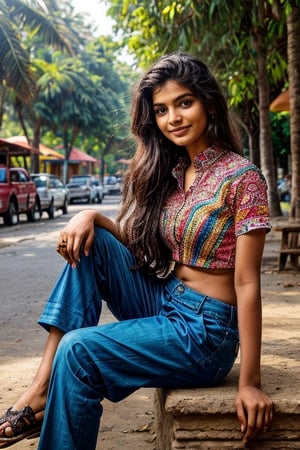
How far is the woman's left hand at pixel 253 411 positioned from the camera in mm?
2428

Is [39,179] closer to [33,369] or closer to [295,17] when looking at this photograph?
[295,17]

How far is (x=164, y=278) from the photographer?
9.68 ft

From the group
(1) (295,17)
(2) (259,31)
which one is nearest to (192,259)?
(1) (295,17)

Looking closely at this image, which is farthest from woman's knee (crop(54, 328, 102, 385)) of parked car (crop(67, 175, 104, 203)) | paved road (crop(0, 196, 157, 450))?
parked car (crop(67, 175, 104, 203))

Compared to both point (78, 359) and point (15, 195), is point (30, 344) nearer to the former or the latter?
point (78, 359)

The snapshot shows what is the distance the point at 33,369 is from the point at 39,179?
74.7ft

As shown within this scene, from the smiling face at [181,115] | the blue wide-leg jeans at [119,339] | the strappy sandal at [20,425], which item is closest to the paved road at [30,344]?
the strappy sandal at [20,425]

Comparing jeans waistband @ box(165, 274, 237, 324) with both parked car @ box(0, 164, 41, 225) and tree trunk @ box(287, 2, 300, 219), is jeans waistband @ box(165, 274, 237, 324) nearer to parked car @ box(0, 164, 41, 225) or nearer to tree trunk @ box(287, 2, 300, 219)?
tree trunk @ box(287, 2, 300, 219)

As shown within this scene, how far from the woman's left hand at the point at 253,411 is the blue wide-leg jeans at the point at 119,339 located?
10.1 inches

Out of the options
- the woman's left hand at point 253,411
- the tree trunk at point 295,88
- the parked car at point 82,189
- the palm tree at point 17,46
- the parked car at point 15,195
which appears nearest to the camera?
the woman's left hand at point 253,411

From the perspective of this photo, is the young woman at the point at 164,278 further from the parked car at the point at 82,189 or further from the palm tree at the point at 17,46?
the parked car at the point at 82,189

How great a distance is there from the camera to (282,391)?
2635 millimetres

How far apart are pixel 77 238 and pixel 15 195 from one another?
63.1 feet

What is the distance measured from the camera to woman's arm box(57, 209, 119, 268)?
285 centimetres
